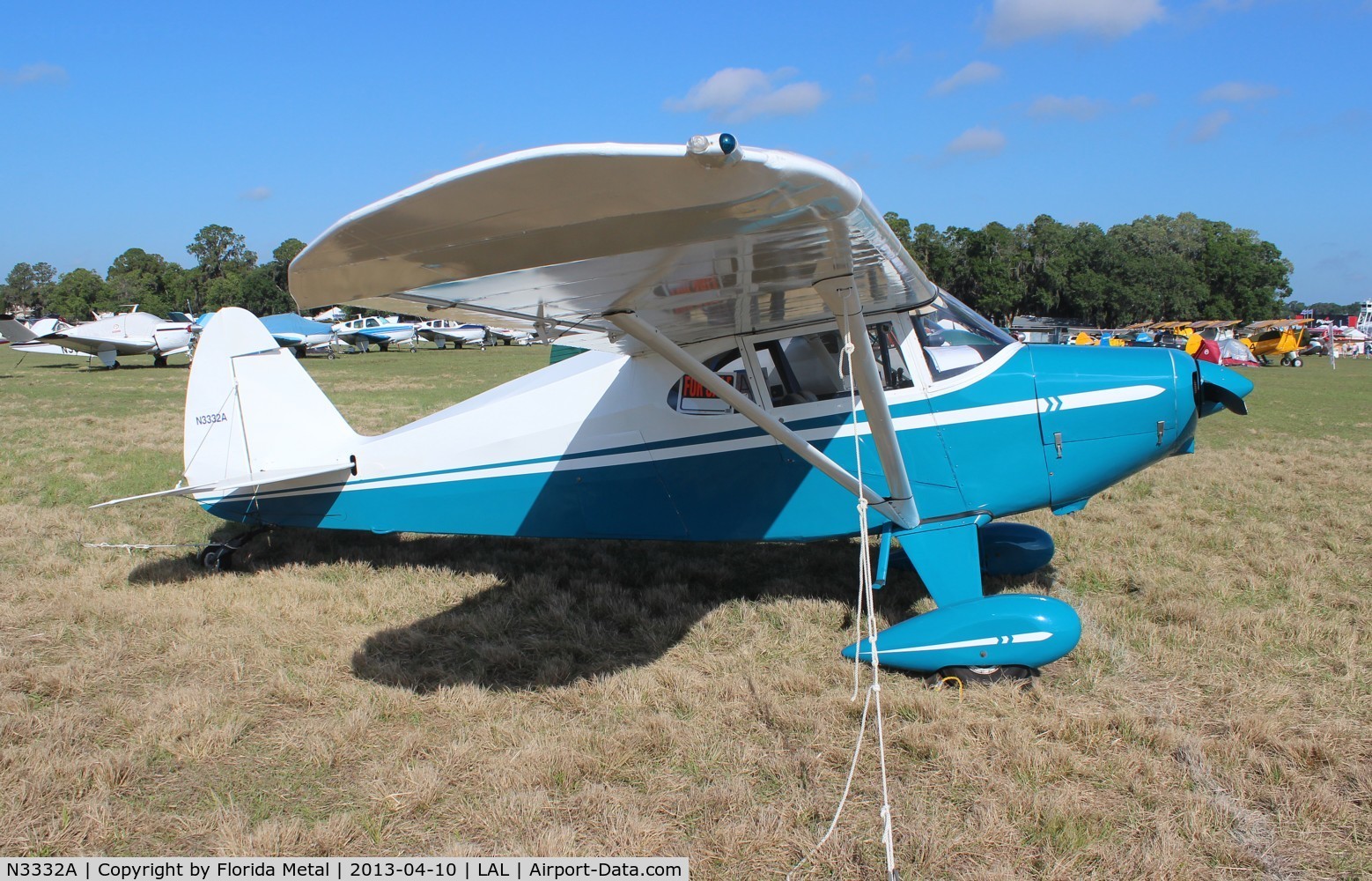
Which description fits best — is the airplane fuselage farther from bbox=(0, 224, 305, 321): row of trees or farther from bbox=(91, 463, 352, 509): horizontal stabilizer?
bbox=(0, 224, 305, 321): row of trees

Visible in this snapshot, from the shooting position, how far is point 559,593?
5645 millimetres

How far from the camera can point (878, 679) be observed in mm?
4195

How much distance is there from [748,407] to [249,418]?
12.8 feet

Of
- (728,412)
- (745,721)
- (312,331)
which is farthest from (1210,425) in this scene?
(312,331)

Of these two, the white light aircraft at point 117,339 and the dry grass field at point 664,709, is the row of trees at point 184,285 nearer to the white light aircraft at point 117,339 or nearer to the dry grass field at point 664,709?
the white light aircraft at point 117,339

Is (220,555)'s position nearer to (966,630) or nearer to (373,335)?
(966,630)

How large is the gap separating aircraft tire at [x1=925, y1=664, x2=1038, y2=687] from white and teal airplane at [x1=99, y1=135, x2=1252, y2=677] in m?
0.02

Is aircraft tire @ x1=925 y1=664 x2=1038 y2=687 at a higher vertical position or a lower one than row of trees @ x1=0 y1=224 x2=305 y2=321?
lower

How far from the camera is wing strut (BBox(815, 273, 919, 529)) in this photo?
11.9ft

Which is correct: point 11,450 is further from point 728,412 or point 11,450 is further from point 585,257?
point 585,257

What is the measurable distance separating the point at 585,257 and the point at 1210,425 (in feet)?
46.2

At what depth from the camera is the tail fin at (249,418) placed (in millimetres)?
5988
